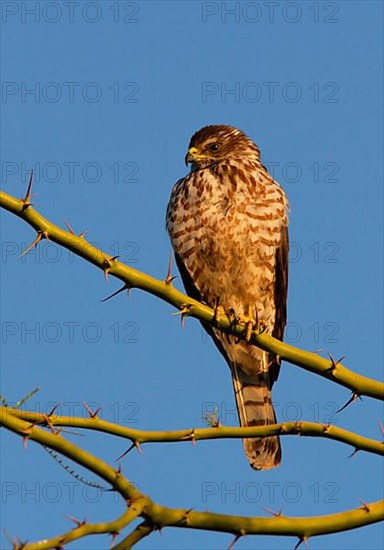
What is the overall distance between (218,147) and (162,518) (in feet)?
17.6

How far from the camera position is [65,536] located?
8.17 feet

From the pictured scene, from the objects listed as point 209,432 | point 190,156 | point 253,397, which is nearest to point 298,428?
point 209,432

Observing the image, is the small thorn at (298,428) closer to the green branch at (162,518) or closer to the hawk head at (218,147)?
the green branch at (162,518)

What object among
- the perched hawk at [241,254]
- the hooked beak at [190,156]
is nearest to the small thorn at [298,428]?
the perched hawk at [241,254]

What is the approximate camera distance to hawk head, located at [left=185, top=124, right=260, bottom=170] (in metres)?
7.59

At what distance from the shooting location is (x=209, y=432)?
3131 millimetres

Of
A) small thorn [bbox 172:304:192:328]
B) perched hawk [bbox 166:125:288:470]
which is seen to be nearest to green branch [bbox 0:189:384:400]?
small thorn [bbox 172:304:192:328]

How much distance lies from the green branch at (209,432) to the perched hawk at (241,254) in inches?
125

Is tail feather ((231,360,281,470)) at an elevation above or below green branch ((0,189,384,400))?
above

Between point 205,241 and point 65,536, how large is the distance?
14.2 feet

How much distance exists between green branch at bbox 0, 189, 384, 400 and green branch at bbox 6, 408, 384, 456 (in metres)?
0.36

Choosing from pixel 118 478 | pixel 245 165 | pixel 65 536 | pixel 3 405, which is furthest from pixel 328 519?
pixel 245 165

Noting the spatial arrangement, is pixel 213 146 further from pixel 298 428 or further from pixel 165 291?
pixel 298 428

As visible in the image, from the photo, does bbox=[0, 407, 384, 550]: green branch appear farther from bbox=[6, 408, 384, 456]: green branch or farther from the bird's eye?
the bird's eye
